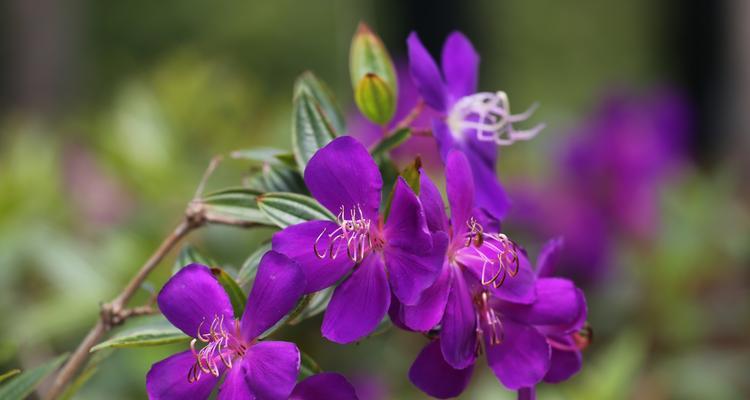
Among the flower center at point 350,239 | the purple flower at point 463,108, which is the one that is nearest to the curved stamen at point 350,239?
the flower center at point 350,239

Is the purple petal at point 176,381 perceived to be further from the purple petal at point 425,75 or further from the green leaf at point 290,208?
the purple petal at point 425,75

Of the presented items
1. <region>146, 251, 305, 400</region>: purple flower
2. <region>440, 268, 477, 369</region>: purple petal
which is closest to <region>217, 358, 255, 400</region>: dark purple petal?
<region>146, 251, 305, 400</region>: purple flower

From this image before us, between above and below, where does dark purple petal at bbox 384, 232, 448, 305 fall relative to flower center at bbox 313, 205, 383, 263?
below

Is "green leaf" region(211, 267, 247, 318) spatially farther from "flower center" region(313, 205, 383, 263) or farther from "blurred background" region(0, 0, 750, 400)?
"blurred background" region(0, 0, 750, 400)

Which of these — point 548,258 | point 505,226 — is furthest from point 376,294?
point 505,226

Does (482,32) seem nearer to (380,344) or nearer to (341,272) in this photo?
(380,344)

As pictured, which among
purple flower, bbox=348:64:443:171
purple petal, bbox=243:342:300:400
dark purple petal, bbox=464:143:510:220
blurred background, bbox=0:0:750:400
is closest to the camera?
purple petal, bbox=243:342:300:400

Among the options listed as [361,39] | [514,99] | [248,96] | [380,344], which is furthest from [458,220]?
[514,99]
